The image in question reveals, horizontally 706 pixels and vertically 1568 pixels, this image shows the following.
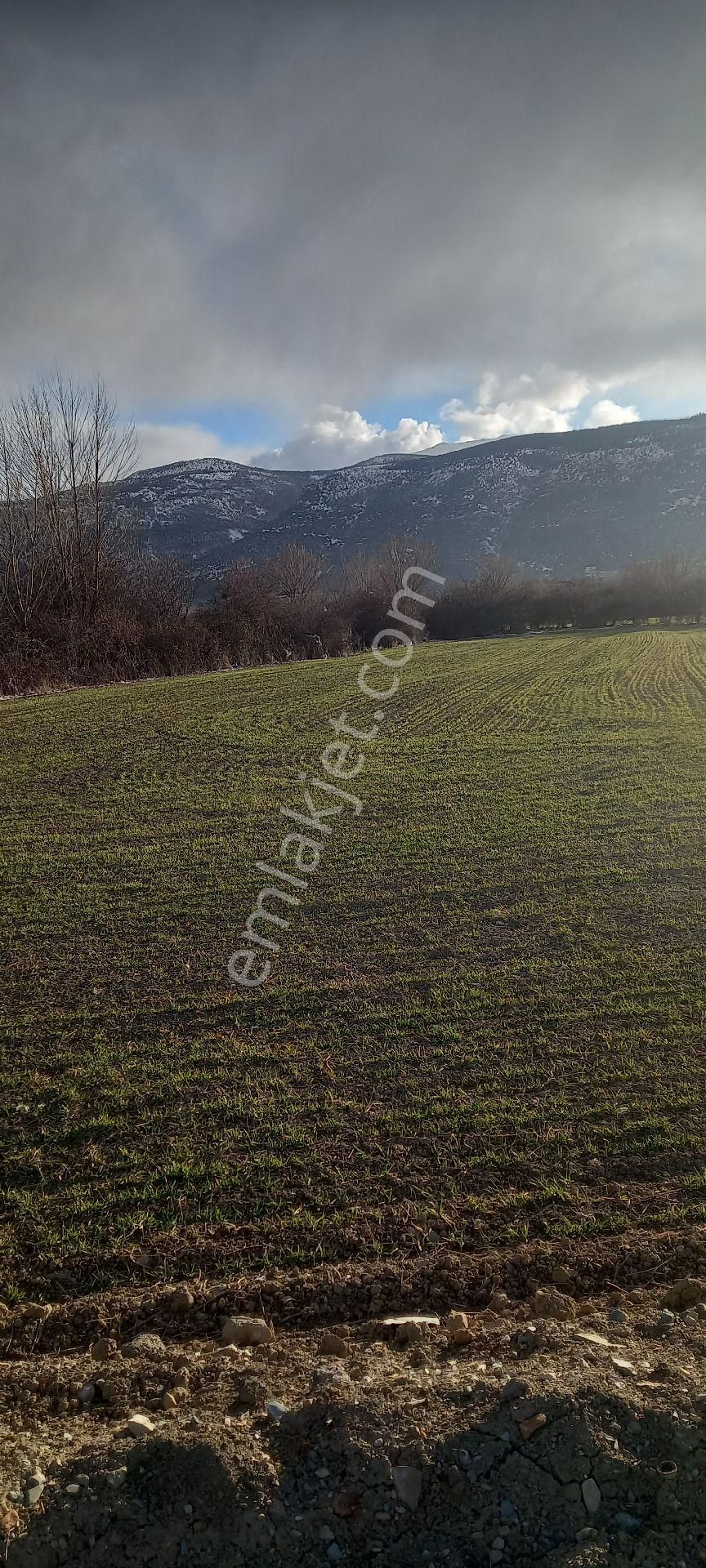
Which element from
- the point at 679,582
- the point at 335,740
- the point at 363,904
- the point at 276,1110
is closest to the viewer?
the point at 276,1110

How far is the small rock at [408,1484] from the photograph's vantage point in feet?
9.31

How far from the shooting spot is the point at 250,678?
96.9 ft

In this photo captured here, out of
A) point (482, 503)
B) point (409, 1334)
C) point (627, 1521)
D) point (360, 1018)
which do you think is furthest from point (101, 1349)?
point (482, 503)

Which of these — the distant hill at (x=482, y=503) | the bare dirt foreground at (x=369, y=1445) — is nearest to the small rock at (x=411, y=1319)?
the bare dirt foreground at (x=369, y=1445)

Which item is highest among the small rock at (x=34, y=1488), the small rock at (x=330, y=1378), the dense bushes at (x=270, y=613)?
the dense bushes at (x=270, y=613)

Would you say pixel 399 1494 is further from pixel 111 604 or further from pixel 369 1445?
pixel 111 604

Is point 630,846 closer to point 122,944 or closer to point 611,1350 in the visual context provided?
point 122,944

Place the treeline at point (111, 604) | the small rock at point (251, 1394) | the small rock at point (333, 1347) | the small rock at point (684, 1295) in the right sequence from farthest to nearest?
the treeline at point (111, 604) → the small rock at point (684, 1295) → the small rock at point (333, 1347) → the small rock at point (251, 1394)

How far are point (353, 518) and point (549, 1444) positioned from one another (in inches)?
6761

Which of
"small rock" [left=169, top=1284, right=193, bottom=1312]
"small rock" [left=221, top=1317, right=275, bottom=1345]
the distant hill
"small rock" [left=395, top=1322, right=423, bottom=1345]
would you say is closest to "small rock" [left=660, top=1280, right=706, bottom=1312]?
"small rock" [left=395, top=1322, right=423, bottom=1345]

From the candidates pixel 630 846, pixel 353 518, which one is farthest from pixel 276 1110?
pixel 353 518

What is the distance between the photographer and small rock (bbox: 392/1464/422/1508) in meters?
2.84

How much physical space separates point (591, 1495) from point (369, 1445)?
2.78ft

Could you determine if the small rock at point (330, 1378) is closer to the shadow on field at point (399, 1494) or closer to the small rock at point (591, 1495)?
the shadow on field at point (399, 1494)
